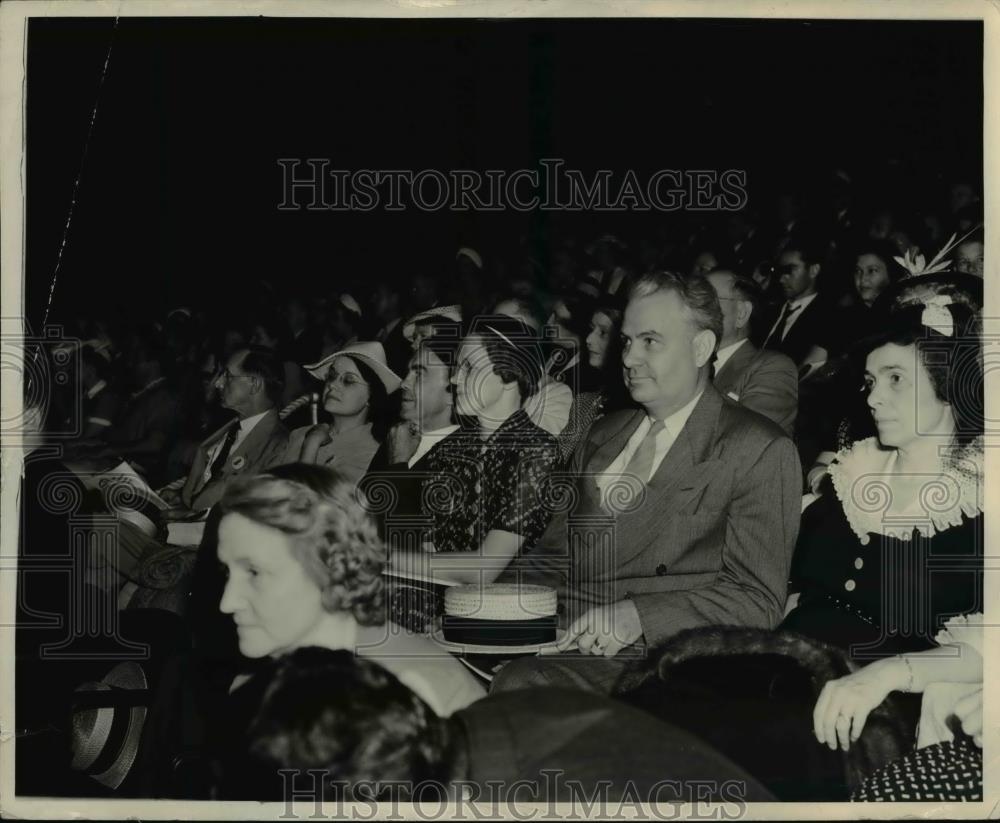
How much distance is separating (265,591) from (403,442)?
31.5 inches

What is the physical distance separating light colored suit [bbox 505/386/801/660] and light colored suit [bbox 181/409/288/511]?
1081 millimetres

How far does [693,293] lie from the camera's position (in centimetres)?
454

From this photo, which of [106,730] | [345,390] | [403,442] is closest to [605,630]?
[403,442]

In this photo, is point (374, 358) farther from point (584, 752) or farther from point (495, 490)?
point (584, 752)

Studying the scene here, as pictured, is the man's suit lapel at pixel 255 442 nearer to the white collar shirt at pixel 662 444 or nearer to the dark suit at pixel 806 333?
the white collar shirt at pixel 662 444

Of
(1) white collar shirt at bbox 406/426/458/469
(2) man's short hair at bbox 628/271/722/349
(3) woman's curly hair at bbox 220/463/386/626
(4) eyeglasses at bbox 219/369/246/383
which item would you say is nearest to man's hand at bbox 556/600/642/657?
(3) woman's curly hair at bbox 220/463/386/626

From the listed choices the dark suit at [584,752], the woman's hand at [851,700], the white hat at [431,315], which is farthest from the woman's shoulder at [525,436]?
the woman's hand at [851,700]

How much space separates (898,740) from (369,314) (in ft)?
8.95

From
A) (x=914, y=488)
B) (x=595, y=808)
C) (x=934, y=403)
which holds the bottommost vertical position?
(x=595, y=808)

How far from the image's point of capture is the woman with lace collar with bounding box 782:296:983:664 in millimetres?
4523

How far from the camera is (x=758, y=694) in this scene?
4484 mm

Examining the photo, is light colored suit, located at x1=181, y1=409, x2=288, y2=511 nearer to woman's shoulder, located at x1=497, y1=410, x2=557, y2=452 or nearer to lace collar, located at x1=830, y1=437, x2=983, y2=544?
woman's shoulder, located at x1=497, y1=410, x2=557, y2=452

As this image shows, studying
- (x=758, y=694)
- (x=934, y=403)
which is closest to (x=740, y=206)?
(x=934, y=403)

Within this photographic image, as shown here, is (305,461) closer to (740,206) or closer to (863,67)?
(740,206)
